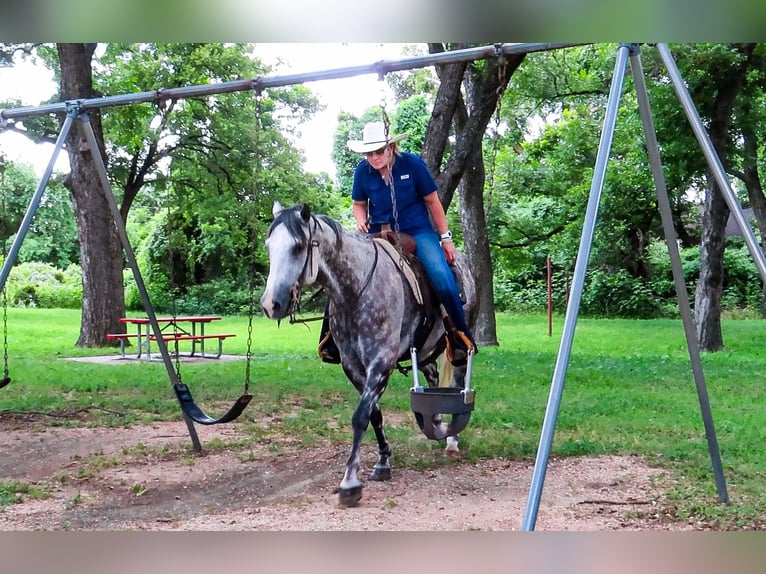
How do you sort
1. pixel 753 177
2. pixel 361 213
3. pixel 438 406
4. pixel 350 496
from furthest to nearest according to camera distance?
pixel 753 177 < pixel 361 213 < pixel 350 496 < pixel 438 406

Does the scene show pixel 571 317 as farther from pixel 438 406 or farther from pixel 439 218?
pixel 439 218

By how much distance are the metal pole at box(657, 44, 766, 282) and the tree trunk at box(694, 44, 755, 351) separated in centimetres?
378

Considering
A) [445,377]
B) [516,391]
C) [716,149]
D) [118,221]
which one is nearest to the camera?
[118,221]

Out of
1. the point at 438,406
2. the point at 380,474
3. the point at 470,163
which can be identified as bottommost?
the point at 380,474

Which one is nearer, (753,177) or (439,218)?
(439,218)

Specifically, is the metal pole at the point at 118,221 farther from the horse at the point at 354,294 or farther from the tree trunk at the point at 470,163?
the tree trunk at the point at 470,163

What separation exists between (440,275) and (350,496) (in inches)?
43.4

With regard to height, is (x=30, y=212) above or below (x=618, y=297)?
above

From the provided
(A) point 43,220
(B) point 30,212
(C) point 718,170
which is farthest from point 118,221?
(A) point 43,220

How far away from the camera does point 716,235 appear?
6.98 meters

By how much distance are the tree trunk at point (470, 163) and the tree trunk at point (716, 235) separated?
1.92 m

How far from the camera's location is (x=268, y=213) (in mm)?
5938

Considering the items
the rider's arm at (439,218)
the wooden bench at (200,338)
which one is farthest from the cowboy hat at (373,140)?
the wooden bench at (200,338)
